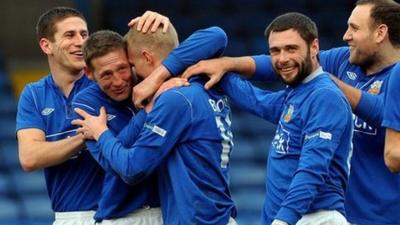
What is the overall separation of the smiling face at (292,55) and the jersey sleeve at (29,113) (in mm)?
1257

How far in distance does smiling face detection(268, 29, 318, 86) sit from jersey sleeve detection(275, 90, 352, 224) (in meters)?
0.13

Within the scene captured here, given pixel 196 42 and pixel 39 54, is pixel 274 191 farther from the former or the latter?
pixel 39 54

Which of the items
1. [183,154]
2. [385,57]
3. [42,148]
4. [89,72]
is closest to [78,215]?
[42,148]

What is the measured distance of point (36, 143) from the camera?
5.91 m

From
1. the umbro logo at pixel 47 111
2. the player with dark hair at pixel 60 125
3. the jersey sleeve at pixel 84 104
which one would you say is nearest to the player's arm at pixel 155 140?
the jersey sleeve at pixel 84 104

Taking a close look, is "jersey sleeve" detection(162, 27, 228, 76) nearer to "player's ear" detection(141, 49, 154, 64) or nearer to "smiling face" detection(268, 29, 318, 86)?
"player's ear" detection(141, 49, 154, 64)

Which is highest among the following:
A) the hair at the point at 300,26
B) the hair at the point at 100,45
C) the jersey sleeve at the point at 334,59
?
the hair at the point at 300,26

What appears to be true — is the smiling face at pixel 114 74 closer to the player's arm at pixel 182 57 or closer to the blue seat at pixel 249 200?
the player's arm at pixel 182 57

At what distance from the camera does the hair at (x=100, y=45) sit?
549cm

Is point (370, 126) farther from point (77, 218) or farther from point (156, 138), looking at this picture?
point (77, 218)

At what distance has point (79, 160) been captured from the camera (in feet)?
19.5

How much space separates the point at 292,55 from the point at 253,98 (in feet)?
1.51

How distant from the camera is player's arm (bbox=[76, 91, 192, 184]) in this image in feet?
17.3

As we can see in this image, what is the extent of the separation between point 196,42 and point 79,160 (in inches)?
33.2
